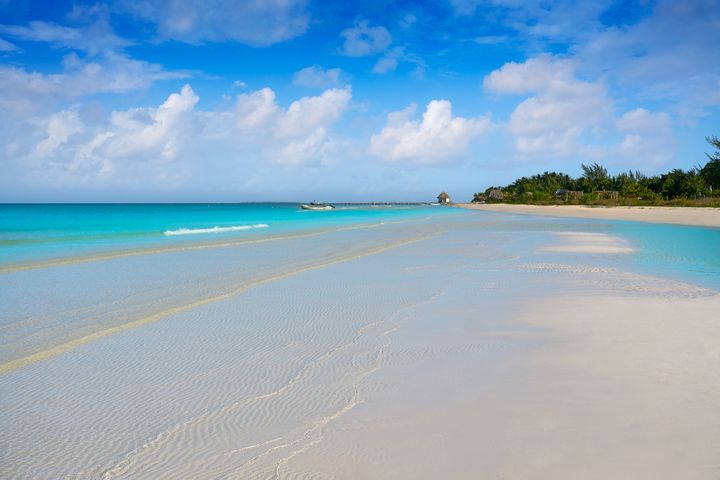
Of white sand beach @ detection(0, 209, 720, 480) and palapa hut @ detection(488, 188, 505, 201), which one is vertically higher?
palapa hut @ detection(488, 188, 505, 201)

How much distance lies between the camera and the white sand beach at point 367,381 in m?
3.79

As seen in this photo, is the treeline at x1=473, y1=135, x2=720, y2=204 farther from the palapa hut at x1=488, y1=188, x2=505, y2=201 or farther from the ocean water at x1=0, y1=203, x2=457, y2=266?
the ocean water at x1=0, y1=203, x2=457, y2=266

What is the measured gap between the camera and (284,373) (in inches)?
230

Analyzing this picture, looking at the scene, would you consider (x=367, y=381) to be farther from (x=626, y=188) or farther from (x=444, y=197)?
(x=444, y=197)

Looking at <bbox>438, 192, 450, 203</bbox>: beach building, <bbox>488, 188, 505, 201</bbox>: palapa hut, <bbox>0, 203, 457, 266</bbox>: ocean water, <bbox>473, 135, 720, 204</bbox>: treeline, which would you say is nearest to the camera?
<bbox>0, 203, 457, 266</bbox>: ocean water

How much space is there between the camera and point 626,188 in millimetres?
73750

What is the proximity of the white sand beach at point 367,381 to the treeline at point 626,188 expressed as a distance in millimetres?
56424

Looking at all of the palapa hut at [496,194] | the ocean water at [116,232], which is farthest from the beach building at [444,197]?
the ocean water at [116,232]

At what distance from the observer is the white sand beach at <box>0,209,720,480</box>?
379 cm

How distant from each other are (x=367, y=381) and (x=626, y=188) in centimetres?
7865

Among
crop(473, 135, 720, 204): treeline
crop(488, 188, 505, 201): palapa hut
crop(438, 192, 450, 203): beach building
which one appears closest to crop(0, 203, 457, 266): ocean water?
crop(473, 135, 720, 204): treeline

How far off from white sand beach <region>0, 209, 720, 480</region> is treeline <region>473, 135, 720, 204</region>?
56.4m

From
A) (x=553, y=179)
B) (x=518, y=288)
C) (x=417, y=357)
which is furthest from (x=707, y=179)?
(x=417, y=357)

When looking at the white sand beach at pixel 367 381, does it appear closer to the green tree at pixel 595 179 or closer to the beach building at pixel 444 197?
the green tree at pixel 595 179
